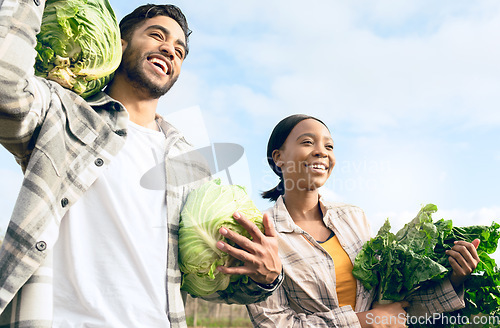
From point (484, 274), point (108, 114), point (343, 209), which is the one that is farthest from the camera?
point (343, 209)

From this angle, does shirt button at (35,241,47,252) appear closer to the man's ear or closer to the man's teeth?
the man's teeth

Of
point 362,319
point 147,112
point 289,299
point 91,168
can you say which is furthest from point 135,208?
point 362,319

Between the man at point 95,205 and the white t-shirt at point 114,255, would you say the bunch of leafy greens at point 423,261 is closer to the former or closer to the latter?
the man at point 95,205

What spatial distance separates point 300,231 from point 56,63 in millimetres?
2176

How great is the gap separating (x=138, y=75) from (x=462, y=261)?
268cm

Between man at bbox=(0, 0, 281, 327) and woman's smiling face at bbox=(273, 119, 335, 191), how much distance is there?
3.77ft

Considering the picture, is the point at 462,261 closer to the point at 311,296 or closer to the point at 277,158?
the point at 311,296

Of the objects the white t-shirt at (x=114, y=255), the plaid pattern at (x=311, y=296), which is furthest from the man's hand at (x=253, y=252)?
the plaid pattern at (x=311, y=296)

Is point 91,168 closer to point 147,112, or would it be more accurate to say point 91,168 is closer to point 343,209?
point 147,112

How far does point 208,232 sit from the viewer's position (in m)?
2.55

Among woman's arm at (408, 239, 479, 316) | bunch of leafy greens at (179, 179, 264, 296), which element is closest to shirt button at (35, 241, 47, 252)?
bunch of leafy greens at (179, 179, 264, 296)

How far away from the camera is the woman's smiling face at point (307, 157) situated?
376 centimetres

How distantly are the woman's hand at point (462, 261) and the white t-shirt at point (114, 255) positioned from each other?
2222 millimetres

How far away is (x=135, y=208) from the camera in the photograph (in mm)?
2447
